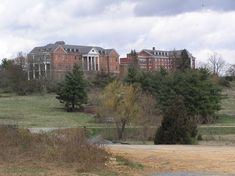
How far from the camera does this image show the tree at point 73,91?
9319 cm

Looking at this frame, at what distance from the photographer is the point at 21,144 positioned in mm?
19109

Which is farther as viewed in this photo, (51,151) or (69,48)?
(69,48)

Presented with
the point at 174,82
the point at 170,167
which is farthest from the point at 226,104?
the point at 170,167

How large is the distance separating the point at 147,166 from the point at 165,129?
2348cm

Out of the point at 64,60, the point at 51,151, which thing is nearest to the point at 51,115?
the point at 51,151

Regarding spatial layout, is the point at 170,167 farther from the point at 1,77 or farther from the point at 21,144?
the point at 1,77

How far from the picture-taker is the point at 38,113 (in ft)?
290

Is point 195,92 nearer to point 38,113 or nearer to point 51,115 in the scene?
point 51,115

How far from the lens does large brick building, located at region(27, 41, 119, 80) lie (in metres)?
132

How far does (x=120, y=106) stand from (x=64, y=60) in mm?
98510

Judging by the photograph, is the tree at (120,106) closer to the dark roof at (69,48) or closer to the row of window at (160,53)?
the dark roof at (69,48)

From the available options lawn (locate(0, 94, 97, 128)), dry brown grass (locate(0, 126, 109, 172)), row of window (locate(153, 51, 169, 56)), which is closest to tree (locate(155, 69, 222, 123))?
lawn (locate(0, 94, 97, 128))

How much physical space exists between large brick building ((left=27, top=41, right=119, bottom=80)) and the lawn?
1655cm

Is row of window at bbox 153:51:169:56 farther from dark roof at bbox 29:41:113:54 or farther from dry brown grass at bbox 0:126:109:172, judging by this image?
dry brown grass at bbox 0:126:109:172
